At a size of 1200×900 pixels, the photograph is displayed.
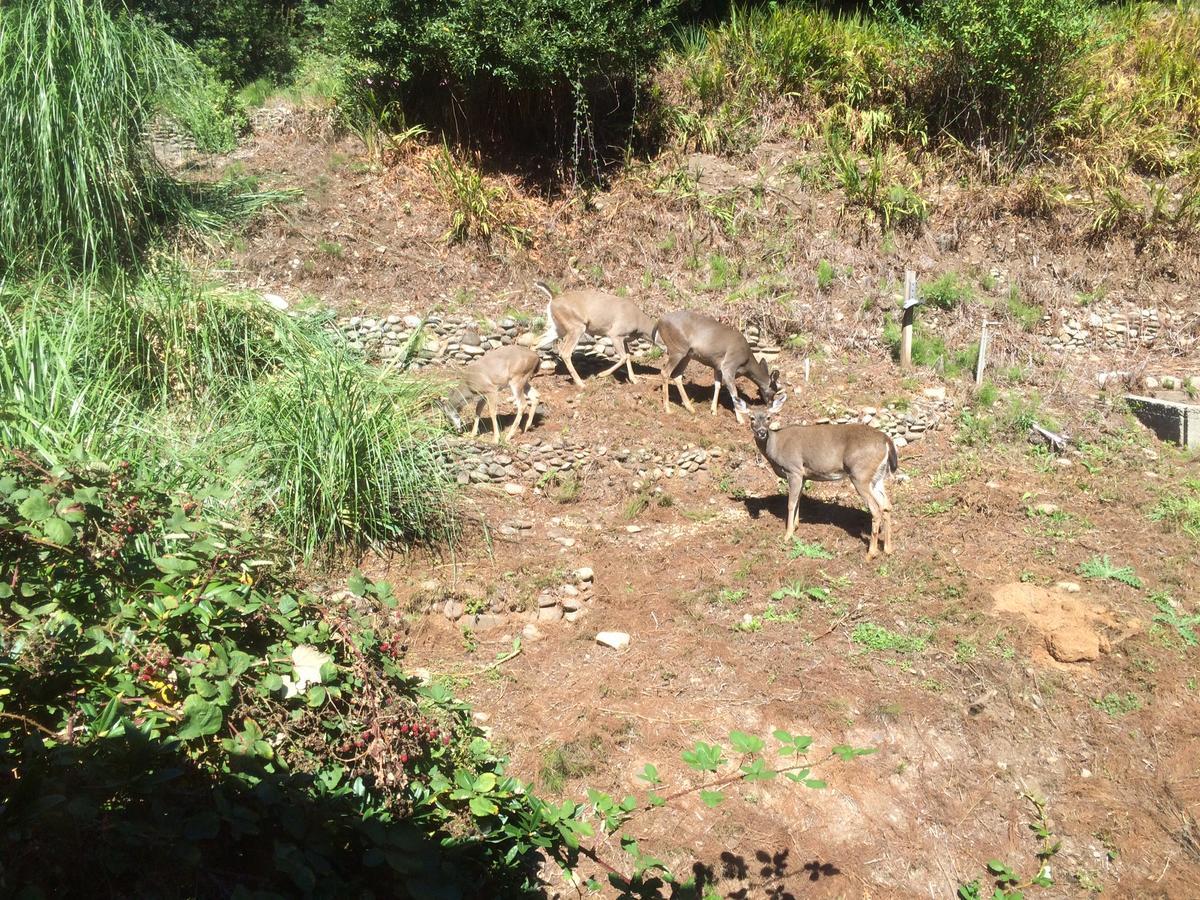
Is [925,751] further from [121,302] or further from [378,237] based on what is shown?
[378,237]

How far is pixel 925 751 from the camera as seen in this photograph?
677 centimetres

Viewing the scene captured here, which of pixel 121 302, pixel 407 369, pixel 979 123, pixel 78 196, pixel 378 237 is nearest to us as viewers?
pixel 121 302

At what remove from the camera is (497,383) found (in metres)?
10.9

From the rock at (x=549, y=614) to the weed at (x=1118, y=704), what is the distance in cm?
380

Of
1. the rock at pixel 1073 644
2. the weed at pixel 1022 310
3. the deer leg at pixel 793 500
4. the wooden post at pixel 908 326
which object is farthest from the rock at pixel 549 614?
the weed at pixel 1022 310

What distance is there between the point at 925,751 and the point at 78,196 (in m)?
8.87

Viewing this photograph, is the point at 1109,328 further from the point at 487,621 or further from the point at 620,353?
the point at 487,621

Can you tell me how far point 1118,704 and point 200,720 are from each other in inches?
247

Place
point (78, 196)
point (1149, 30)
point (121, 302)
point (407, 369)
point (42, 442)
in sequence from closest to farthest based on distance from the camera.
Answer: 1. point (42, 442)
2. point (121, 302)
3. point (78, 196)
4. point (407, 369)
5. point (1149, 30)

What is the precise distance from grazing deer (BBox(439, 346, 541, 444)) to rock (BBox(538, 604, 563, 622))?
2.90 metres

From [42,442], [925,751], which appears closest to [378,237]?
[42,442]

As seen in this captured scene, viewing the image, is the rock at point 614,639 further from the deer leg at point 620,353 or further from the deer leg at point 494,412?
the deer leg at point 620,353

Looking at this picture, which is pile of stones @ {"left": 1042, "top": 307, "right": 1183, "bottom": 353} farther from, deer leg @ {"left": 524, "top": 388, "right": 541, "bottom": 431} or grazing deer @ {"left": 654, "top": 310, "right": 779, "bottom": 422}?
deer leg @ {"left": 524, "top": 388, "right": 541, "bottom": 431}

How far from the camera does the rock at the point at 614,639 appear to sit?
7.56 m
